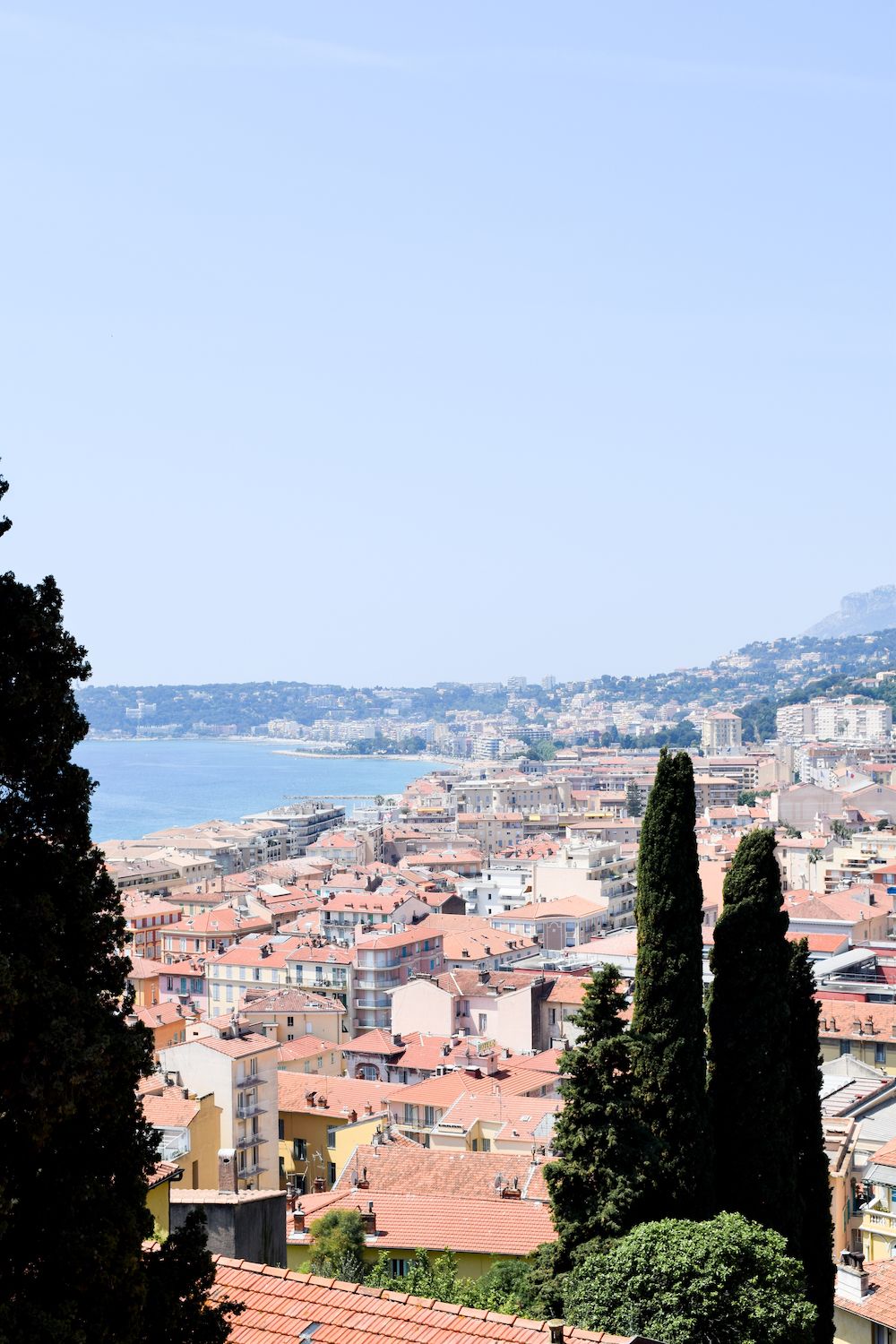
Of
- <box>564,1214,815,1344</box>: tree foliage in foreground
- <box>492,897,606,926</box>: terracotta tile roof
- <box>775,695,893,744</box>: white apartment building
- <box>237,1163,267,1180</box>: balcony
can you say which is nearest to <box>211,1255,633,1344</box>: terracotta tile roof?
<box>564,1214,815,1344</box>: tree foliage in foreground

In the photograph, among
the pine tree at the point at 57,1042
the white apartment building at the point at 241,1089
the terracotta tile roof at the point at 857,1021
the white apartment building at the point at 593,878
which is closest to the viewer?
the pine tree at the point at 57,1042

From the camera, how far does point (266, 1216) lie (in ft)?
18.9

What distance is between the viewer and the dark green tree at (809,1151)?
29.7ft

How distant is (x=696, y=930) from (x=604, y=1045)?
909mm

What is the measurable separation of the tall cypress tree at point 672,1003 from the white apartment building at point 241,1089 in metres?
10.9

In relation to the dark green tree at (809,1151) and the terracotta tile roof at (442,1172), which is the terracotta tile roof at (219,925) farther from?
the dark green tree at (809,1151)

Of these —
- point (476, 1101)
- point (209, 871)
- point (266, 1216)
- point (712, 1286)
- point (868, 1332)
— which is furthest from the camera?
point (209, 871)

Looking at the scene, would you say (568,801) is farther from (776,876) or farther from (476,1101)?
(776,876)

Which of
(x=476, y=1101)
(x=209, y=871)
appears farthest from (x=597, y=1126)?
(x=209, y=871)

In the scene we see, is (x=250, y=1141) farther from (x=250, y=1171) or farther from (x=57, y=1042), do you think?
(x=57, y=1042)

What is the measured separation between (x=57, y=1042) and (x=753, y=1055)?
6.44 metres

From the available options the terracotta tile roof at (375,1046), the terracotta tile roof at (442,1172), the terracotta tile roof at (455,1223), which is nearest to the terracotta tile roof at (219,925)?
the terracotta tile roof at (375,1046)

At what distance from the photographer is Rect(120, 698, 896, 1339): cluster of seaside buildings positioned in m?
13.2

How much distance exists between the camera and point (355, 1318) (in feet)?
14.2
